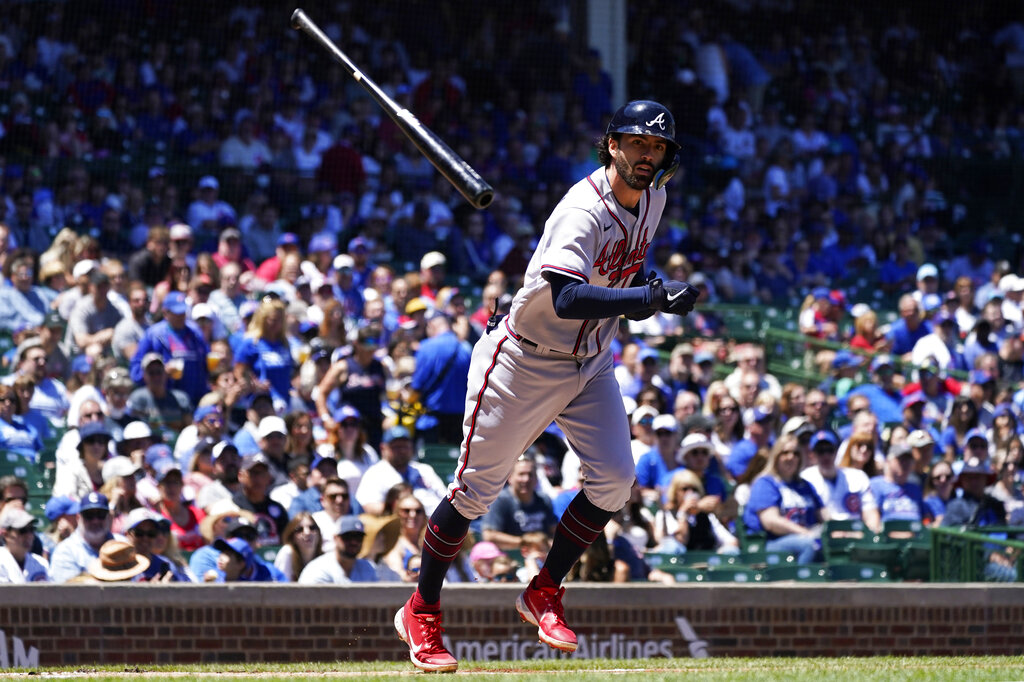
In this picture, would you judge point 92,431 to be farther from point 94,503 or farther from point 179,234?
point 179,234

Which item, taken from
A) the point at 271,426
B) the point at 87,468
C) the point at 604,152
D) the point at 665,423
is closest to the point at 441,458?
the point at 271,426

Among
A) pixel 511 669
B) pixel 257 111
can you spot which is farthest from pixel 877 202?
pixel 511 669

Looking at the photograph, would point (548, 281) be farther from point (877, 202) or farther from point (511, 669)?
point (877, 202)

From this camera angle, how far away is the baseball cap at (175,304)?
351 inches

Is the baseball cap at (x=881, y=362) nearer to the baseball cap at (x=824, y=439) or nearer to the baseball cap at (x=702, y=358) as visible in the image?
the baseball cap at (x=702, y=358)

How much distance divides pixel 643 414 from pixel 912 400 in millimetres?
2255

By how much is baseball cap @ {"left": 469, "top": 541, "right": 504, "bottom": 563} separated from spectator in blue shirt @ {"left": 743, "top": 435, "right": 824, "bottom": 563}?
1648mm

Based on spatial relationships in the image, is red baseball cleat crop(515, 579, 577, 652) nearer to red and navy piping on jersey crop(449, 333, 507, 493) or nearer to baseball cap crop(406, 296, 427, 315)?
red and navy piping on jersey crop(449, 333, 507, 493)

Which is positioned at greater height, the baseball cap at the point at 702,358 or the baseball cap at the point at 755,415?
the baseball cap at the point at 702,358

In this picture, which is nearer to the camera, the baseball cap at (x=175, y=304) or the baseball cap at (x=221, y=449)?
the baseball cap at (x=221, y=449)

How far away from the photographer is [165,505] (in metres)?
7.36

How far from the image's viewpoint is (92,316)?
369 inches

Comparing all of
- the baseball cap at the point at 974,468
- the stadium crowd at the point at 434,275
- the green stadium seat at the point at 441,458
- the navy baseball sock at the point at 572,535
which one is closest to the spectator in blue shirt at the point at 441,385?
the stadium crowd at the point at 434,275

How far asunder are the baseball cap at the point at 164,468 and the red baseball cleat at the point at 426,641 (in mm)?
2729
